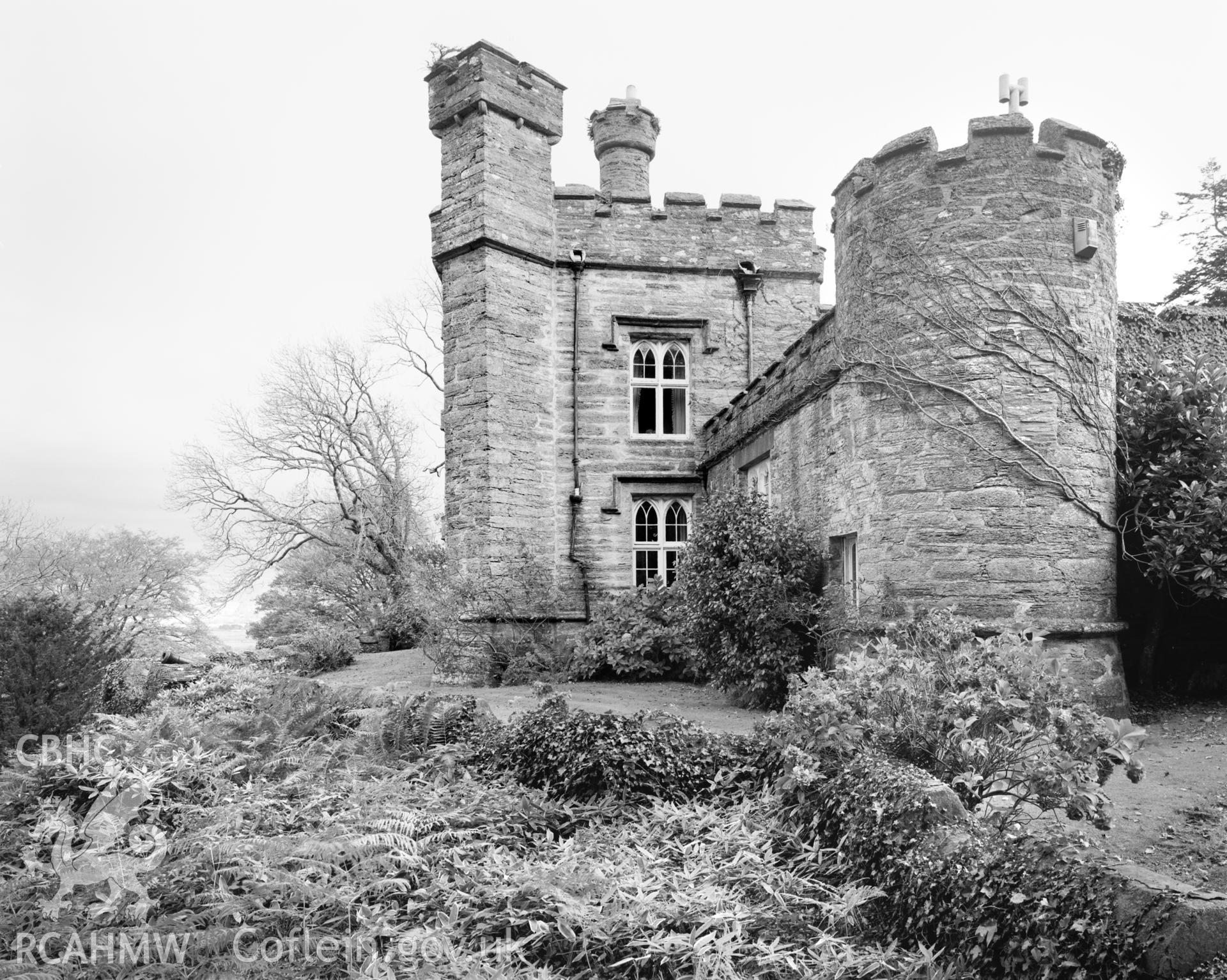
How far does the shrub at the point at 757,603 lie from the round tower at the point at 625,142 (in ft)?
29.9

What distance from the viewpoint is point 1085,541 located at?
8.55m

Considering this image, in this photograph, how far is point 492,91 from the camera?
1445 centimetres

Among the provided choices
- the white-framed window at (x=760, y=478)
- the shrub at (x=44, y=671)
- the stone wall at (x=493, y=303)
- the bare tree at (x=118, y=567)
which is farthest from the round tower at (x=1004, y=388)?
the bare tree at (x=118, y=567)

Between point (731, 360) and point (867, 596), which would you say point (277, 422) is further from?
point (867, 596)

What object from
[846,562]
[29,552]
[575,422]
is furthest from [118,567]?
[846,562]

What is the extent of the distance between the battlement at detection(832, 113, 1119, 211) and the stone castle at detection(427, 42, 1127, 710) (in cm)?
2

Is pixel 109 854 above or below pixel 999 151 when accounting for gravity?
below

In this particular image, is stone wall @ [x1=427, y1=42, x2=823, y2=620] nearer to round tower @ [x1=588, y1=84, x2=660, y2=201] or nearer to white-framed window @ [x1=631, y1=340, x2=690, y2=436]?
round tower @ [x1=588, y1=84, x2=660, y2=201]

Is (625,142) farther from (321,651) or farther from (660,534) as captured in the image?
(321,651)

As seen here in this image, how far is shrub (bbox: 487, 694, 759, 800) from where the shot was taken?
5.78m

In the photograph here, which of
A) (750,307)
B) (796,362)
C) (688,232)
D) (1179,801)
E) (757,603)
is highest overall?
(688,232)

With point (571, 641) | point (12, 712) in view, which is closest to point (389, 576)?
point (571, 641)

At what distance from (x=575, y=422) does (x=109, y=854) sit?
11525 mm

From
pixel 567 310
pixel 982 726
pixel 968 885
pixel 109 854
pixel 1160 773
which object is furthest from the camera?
pixel 567 310
